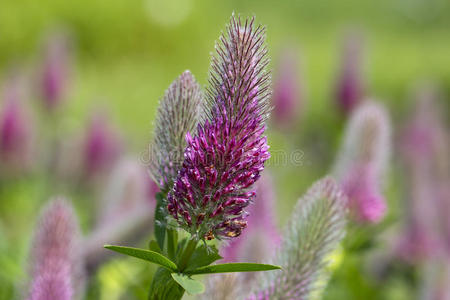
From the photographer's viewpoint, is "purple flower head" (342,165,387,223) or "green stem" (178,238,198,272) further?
"purple flower head" (342,165,387,223)

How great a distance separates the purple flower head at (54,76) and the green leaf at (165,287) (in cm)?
240

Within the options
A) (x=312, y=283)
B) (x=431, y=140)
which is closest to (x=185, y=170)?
(x=312, y=283)

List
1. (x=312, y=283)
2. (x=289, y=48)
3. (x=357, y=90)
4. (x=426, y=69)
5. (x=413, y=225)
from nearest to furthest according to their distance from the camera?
(x=312, y=283) → (x=413, y=225) → (x=357, y=90) → (x=289, y=48) → (x=426, y=69)

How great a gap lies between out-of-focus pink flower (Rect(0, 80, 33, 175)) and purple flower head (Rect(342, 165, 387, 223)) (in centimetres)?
148

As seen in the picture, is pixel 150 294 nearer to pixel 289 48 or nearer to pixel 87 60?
pixel 289 48

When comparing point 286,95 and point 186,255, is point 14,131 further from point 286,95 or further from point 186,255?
point 186,255

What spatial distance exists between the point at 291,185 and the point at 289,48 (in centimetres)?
201

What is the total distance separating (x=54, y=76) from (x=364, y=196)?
5.91 feet

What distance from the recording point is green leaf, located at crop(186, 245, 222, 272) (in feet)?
3.16

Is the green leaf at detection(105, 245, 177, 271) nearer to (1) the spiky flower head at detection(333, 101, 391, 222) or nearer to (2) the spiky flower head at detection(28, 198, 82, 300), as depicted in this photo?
(2) the spiky flower head at detection(28, 198, 82, 300)

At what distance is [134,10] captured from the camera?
31.3 feet

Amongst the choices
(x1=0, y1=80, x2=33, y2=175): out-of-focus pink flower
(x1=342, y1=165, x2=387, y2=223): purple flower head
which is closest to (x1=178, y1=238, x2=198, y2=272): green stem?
(x1=342, y1=165, x2=387, y2=223): purple flower head

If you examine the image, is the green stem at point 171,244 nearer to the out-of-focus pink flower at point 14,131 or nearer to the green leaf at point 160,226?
the green leaf at point 160,226

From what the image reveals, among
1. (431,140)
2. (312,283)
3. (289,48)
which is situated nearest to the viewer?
(312,283)
